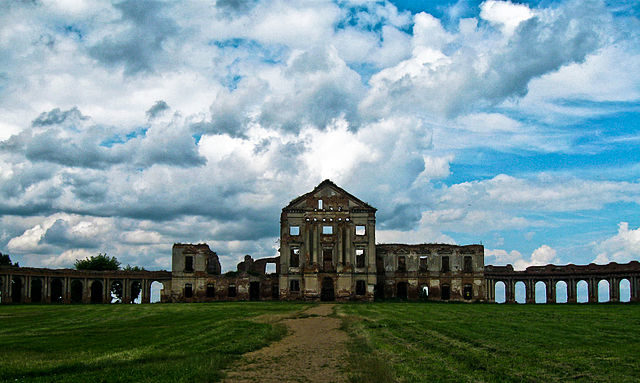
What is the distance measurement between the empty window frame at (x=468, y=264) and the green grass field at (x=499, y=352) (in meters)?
38.7

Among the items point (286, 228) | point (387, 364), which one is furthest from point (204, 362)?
point (286, 228)

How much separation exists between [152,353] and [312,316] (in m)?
18.0

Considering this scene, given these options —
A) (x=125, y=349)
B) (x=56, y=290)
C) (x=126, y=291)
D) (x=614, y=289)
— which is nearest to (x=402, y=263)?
(x=614, y=289)

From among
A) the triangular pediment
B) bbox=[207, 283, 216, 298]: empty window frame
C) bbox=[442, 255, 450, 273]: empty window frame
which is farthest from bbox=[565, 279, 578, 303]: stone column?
bbox=[207, 283, 216, 298]: empty window frame

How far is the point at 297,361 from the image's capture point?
1608 centimetres

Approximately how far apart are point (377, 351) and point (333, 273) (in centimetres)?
4218

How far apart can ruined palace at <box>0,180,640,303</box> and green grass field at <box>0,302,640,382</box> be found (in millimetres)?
33153

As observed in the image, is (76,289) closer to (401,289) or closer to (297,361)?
(401,289)

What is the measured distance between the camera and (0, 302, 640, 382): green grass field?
1341 centimetres

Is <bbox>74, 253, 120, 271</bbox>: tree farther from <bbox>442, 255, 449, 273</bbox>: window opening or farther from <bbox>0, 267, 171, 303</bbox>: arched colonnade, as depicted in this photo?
<bbox>442, 255, 449, 273</bbox>: window opening

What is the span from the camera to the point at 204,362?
1525cm

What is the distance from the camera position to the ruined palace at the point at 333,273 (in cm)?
5953

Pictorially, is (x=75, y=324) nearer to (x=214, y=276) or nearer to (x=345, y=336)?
(x=345, y=336)

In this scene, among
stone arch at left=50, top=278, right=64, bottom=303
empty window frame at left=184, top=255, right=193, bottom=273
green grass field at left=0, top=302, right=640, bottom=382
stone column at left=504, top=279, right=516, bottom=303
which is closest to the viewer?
green grass field at left=0, top=302, right=640, bottom=382
